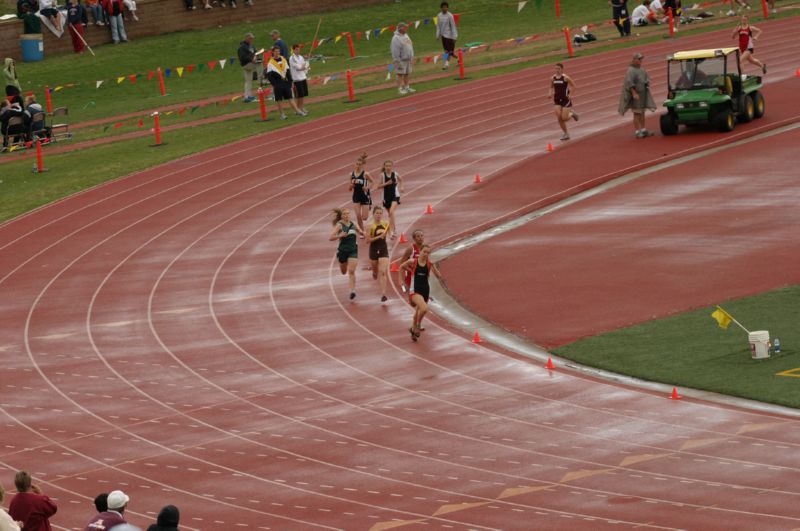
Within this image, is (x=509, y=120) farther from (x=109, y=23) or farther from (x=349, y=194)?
(x=109, y=23)

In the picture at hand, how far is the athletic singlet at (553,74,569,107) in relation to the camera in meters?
34.3

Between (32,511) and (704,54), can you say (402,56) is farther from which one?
(32,511)

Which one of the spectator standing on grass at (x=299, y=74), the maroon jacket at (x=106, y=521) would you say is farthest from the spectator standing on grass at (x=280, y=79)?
the maroon jacket at (x=106, y=521)

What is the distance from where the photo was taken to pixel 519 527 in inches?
569

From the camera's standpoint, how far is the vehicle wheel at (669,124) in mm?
34125

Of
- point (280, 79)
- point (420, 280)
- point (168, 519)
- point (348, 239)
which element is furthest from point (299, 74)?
point (168, 519)

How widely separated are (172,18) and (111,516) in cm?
4488

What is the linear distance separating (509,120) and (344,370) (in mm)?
18581

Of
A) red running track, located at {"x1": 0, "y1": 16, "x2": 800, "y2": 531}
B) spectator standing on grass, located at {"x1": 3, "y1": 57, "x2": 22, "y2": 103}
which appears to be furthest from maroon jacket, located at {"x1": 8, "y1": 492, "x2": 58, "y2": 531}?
spectator standing on grass, located at {"x1": 3, "y1": 57, "x2": 22, "y2": 103}

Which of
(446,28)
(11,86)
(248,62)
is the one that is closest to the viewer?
(11,86)

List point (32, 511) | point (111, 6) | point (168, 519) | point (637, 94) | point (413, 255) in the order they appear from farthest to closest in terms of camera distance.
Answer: point (111, 6) → point (637, 94) → point (413, 255) → point (32, 511) → point (168, 519)

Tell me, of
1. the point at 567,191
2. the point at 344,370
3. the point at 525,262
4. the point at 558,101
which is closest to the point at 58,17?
the point at 558,101

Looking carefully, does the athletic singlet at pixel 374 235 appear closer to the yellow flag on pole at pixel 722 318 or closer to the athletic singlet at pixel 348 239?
the athletic singlet at pixel 348 239

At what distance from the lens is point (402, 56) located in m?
41.2
